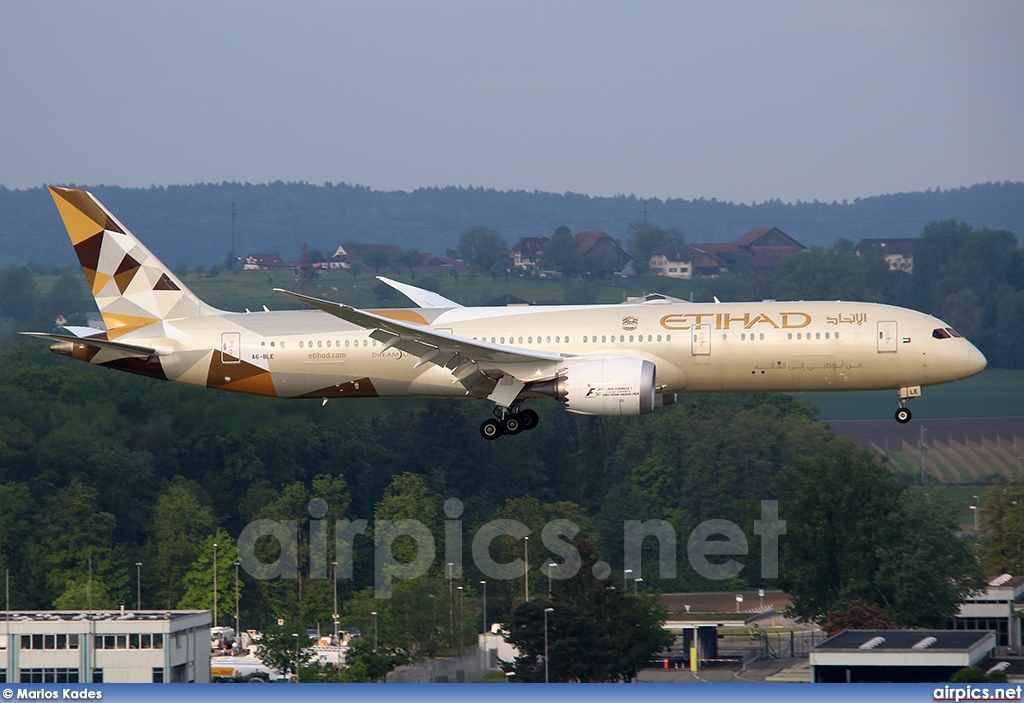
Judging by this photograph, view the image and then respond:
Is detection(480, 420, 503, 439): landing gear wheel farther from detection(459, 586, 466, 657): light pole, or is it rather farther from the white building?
detection(459, 586, 466, 657): light pole

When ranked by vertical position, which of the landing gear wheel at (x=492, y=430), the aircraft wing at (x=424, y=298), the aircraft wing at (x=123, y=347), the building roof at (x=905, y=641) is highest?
the aircraft wing at (x=424, y=298)

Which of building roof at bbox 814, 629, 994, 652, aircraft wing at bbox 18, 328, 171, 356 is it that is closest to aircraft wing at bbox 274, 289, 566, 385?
aircraft wing at bbox 18, 328, 171, 356

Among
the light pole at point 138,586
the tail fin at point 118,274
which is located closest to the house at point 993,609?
the light pole at point 138,586

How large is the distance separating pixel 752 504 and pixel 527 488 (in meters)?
17.6

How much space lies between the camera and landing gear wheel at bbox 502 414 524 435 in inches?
1678

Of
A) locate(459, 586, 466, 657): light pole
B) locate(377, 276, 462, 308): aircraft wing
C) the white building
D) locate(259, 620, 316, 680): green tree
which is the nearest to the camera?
locate(377, 276, 462, 308): aircraft wing

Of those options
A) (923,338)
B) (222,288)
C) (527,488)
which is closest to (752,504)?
(527,488)

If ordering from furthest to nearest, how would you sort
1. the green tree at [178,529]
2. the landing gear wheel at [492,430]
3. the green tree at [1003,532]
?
1. the green tree at [1003,532]
2. the green tree at [178,529]
3. the landing gear wheel at [492,430]

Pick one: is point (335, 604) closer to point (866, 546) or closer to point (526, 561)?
point (526, 561)

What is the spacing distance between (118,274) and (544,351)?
49.4 ft

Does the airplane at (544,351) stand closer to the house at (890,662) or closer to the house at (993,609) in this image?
the house at (890,662)

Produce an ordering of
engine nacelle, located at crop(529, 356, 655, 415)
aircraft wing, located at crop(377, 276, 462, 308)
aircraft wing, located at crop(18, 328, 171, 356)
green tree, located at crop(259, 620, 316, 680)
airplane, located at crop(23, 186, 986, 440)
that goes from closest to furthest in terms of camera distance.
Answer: engine nacelle, located at crop(529, 356, 655, 415) < airplane, located at crop(23, 186, 986, 440) < aircraft wing, located at crop(18, 328, 171, 356) < aircraft wing, located at crop(377, 276, 462, 308) < green tree, located at crop(259, 620, 316, 680)
